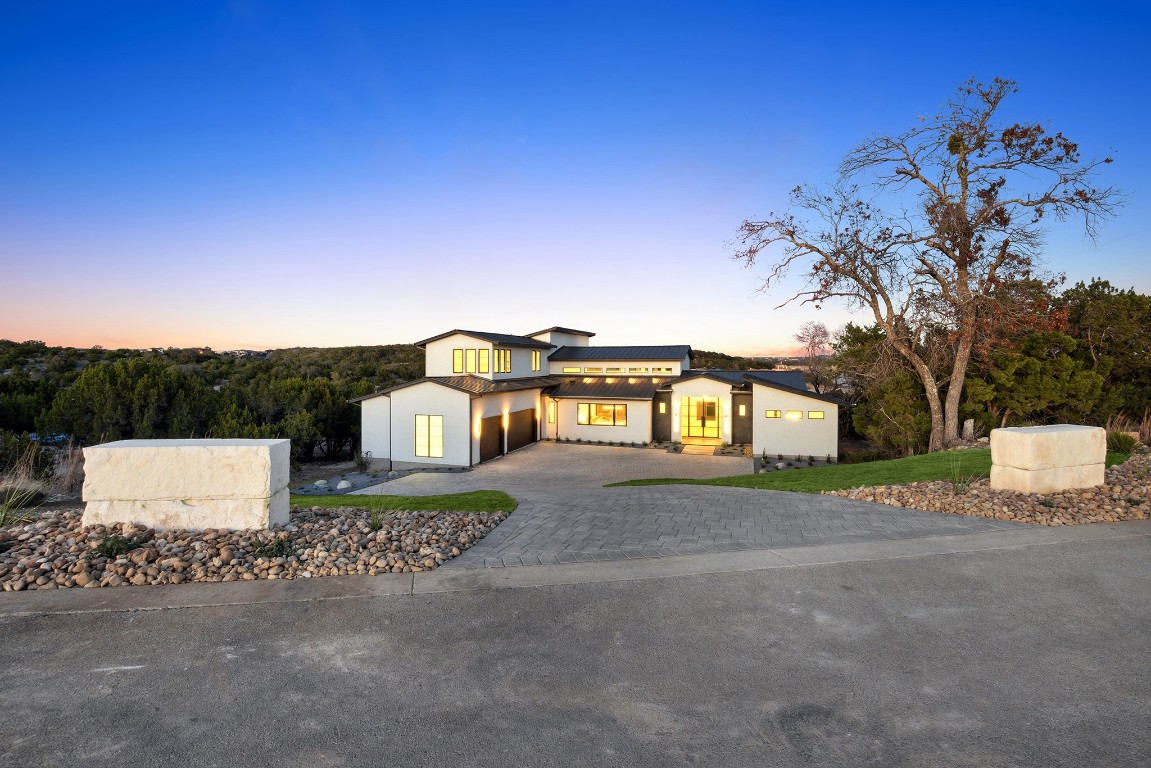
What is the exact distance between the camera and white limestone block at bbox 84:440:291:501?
577 cm

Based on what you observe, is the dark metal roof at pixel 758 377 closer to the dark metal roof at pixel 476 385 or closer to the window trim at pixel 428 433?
the dark metal roof at pixel 476 385

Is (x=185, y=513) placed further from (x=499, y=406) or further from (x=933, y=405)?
(x=933, y=405)

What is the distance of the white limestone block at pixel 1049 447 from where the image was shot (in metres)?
7.77

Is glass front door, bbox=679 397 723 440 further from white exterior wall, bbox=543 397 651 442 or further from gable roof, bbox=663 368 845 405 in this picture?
white exterior wall, bbox=543 397 651 442

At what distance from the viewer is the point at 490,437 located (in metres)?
20.8

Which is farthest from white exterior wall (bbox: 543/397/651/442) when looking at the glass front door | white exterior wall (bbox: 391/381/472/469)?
white exterior wall (bbox: 391/381/472/469)

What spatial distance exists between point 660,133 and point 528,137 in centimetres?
392

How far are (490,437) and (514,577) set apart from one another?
52.2ft

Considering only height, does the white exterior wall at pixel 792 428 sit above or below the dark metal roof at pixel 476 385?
below

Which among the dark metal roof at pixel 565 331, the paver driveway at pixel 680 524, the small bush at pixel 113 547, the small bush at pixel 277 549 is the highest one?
the dark metal roof at pixel 565 331

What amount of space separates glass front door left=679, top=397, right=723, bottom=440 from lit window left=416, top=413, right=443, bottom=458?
35.1 ft

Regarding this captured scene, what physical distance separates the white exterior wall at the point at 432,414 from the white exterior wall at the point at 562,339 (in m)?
9.45

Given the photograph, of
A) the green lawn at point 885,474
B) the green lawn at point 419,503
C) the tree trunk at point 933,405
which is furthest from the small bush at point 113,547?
the tree trunk at point 933,405

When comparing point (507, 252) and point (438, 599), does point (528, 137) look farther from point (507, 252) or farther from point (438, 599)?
point (438, 599)
